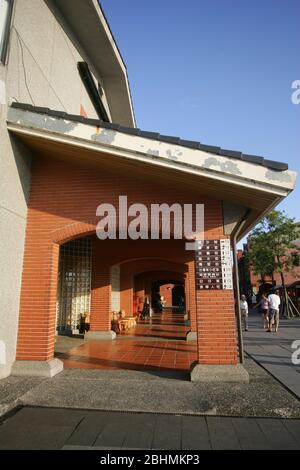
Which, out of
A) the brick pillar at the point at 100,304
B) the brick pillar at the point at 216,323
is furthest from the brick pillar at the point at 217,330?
the brick pillar at the point at 100,304

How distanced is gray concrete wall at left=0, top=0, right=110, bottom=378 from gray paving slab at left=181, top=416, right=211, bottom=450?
3.27 m

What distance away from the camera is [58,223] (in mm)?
5973

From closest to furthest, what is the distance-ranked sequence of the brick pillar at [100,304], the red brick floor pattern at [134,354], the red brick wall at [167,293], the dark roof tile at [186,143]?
the dark roof tile at [186,143] → the red brick floor pattern at [134,354] → the brick pillar at [100,304] → the red brick wall at [167,293]

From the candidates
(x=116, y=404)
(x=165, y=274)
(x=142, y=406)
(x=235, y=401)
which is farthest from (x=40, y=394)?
(x=165, y=274)

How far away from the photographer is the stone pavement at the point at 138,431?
10.2 feet

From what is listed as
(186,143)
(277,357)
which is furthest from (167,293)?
(186,143)

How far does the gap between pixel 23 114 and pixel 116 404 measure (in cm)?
500

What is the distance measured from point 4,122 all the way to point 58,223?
203 cm

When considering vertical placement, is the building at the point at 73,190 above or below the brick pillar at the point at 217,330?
above

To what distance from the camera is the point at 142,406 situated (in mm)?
4074

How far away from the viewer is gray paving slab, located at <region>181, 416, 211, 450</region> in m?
3.12

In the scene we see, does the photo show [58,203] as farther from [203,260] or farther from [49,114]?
[203,260]

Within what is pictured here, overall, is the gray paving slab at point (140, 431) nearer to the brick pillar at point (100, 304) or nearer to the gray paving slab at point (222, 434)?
the gray paving slab at point (222, 434)

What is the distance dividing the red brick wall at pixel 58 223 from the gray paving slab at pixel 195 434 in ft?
5.59
